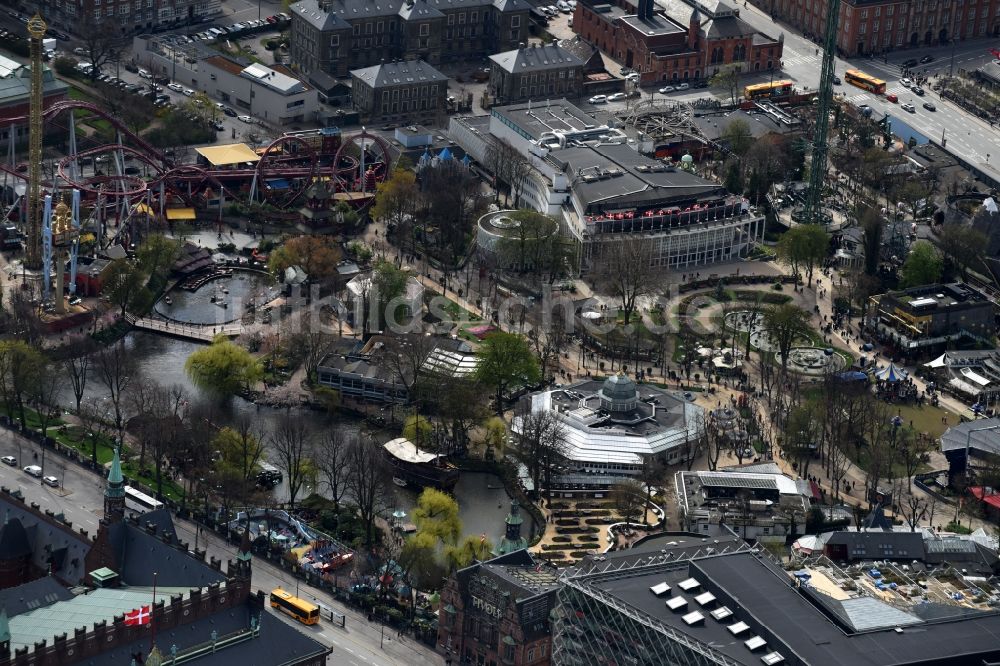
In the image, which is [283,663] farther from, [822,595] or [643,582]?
[822,595]

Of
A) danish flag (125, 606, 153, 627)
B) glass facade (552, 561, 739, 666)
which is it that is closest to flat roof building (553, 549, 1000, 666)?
glass facade (552, 561, 739, 666)

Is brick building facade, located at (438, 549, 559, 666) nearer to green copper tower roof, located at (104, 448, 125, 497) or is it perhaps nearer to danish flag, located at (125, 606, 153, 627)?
danish flag, located at (125, 606, 153, 627)

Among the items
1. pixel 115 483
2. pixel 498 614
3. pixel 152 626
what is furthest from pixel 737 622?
pixel 115 483

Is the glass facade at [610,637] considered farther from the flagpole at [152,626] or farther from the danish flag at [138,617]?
the danish flag at [138,617]

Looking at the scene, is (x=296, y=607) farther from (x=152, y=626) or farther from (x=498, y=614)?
(x=152, y=626)

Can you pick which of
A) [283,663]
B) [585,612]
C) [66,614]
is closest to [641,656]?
[585,612]

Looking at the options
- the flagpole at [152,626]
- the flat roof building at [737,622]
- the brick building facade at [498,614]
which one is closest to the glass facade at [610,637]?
the flat roof building at [737,622]
